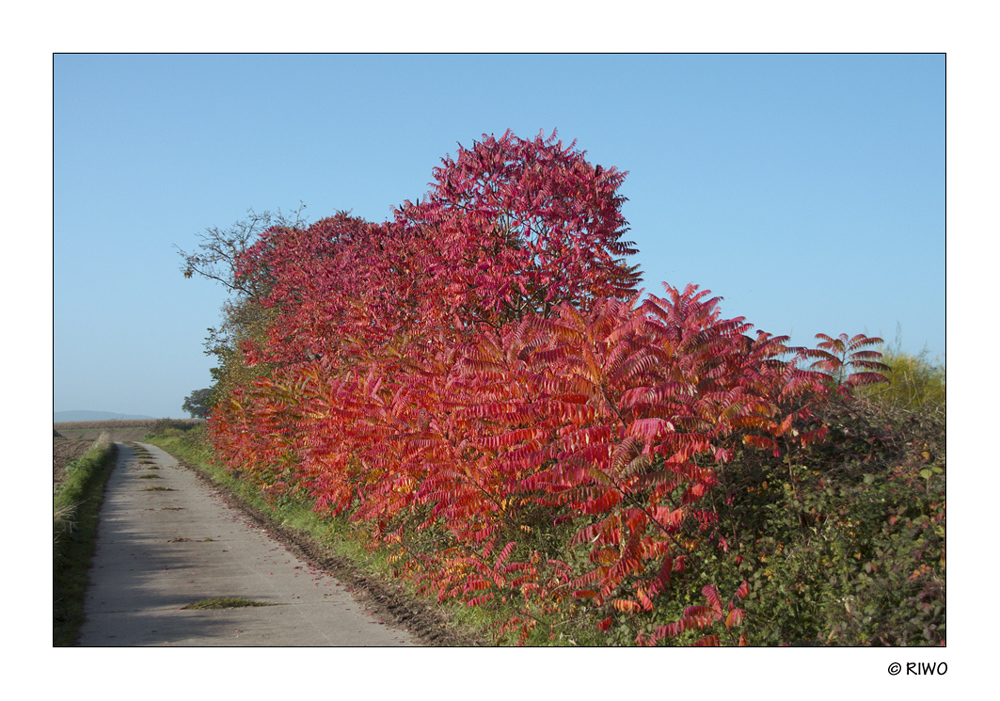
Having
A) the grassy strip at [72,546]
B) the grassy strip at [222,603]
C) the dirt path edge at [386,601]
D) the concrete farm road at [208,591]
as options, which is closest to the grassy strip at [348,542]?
the dirt path edge at [386,601]

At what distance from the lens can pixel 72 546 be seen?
1373cm

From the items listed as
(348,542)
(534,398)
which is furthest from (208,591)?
(534,398)

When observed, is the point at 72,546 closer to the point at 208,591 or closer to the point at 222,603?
the point at 208,591

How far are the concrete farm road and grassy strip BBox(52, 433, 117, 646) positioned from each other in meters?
0.18

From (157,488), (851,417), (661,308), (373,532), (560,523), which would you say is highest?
(661,308)

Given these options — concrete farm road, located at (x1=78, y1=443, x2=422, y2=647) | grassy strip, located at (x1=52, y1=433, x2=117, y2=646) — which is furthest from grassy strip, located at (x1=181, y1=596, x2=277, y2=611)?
grassy strip, located at (x1=52, y1=433, x2=117, y2=646)

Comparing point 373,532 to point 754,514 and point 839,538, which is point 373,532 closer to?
point 754,514

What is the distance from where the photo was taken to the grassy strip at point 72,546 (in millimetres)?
8750

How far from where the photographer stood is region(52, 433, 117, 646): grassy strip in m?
8.75

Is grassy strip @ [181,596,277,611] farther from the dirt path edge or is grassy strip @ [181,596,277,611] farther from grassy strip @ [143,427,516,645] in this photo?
grassy strip @ [143,427,516,645]

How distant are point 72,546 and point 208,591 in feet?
16.7

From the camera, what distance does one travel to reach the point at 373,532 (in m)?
11.9

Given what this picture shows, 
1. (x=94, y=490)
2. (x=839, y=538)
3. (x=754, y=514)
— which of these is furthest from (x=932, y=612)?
(x=94, y=490)

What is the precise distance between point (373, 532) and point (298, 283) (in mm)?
10192
